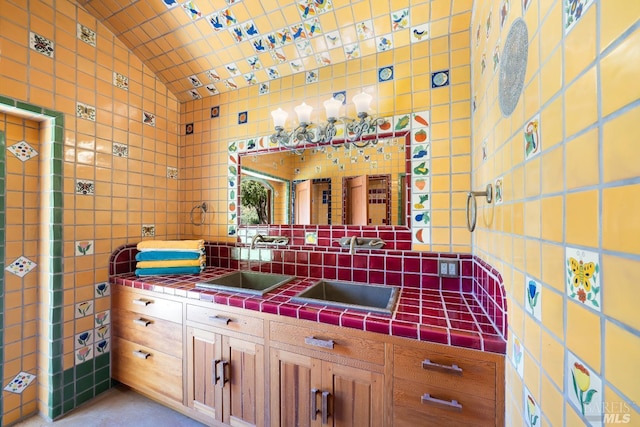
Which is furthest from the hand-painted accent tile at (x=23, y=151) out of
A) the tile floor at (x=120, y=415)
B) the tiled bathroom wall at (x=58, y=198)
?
the tile floor at (x=120, y=415)

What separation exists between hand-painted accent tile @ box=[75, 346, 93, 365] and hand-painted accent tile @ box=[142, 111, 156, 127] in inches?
64.6

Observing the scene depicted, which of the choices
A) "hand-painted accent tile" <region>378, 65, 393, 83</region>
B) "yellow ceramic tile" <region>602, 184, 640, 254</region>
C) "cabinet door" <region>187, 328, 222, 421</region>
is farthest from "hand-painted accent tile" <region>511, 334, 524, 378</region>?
"hand-painted accent tile" <region>378, 65, 393, 83</region>

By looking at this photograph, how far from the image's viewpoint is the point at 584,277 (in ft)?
1.36

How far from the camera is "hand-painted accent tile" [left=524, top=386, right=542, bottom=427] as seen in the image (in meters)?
0.58

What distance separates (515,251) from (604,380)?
402 mm

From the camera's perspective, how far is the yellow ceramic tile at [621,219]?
319 mm

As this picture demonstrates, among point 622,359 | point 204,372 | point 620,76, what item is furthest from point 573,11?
point 204,372

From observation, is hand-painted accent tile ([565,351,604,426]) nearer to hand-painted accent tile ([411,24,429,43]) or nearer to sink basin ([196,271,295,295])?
sink basin ([196,271,295,295])

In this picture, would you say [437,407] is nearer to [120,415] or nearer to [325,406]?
[325,406]

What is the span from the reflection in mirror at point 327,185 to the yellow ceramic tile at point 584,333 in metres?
1.03

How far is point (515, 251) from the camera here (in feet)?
2.35

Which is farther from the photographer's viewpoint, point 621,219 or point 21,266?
point 21,266

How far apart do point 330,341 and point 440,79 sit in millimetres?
1490

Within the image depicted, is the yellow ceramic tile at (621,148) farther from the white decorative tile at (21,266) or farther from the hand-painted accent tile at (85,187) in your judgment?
the white decorative tile at (21,266)
